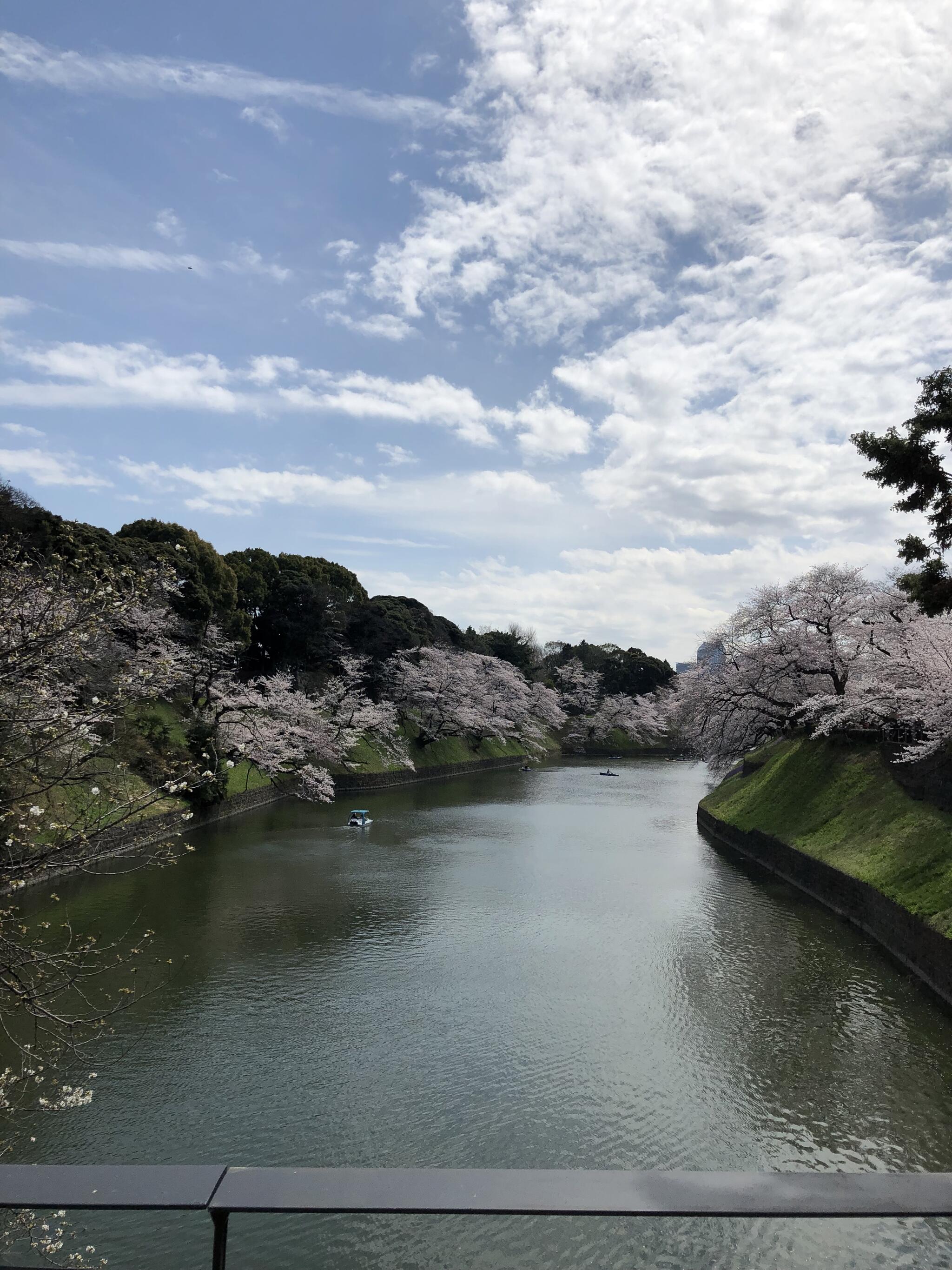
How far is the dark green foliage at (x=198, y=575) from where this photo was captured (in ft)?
116

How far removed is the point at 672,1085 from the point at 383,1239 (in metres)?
4.45

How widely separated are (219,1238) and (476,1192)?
0.88m

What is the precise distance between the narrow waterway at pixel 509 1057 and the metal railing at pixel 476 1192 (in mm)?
3440

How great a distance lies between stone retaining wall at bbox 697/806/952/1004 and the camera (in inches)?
506

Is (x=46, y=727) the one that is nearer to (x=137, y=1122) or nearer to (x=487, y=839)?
(x=137, y=1122)

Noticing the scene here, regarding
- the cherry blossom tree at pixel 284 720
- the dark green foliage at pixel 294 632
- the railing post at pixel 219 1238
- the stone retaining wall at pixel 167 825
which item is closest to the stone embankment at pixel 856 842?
the railing post at pixel 219 1238

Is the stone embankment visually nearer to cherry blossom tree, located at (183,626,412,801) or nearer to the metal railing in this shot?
the metal railing

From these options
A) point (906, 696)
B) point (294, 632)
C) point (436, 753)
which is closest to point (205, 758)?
point (294, 632)

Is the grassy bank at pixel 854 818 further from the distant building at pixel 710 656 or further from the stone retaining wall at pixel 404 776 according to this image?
the stone retaining wall at pixel 404 776

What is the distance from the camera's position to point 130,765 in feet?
77.9

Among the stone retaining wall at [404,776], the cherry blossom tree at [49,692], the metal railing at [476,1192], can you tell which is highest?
the cherry blossom tree at [49,692]

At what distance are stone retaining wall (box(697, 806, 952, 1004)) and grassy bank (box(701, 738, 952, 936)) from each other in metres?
0.19

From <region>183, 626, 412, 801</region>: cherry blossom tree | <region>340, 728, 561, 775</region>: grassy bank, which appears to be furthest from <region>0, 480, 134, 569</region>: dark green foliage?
<region>340, 728, 561, 775</region>: grassy bank

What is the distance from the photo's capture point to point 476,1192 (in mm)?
2533
